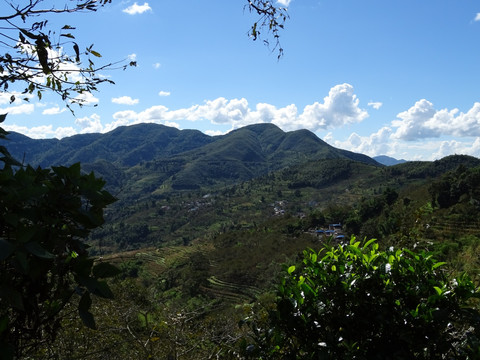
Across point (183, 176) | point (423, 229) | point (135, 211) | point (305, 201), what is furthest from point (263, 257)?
point (183, 176)

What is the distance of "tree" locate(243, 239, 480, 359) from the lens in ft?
5.58

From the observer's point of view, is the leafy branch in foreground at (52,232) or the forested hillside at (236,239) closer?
the leafy branch in foreground at (52,232)

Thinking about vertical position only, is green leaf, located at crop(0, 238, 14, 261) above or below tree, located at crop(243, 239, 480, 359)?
above

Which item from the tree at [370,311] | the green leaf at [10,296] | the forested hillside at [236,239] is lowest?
the forested hillside at [236,239]

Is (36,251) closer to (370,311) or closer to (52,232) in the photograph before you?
(52,232)

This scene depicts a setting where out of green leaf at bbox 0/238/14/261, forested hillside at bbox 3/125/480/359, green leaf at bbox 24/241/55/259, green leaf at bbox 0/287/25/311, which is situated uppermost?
green leaf at bbox 0/238/14/261

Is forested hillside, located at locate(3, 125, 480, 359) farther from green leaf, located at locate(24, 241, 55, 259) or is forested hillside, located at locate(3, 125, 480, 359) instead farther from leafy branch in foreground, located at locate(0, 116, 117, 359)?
green leaf, located at locate(24, 241, 55, 259)

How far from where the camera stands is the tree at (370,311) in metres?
1.70

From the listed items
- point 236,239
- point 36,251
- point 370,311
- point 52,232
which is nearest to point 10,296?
point 36,251

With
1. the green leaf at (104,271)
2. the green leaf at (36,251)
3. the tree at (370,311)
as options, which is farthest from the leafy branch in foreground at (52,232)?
the tree at (370,311)

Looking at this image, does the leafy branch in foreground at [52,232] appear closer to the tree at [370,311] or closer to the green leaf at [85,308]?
the green leaf at [85,308]

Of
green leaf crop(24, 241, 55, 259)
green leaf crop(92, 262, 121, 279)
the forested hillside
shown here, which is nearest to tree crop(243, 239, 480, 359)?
the forested hillside

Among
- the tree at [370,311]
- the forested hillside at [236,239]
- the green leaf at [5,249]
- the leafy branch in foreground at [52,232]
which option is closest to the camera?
the green leaf at [5,249]

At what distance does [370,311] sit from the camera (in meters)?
1.82
